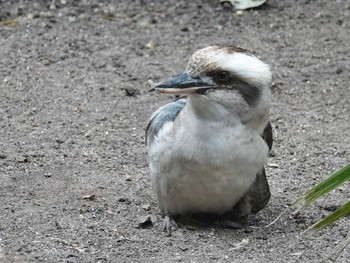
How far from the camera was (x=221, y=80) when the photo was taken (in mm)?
5777

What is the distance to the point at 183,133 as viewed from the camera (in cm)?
586

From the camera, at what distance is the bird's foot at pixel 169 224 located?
6028 millimetres

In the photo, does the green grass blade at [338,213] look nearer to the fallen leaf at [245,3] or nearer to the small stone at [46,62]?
the small stone at [46,62]

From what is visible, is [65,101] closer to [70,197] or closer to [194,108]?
[70,197]

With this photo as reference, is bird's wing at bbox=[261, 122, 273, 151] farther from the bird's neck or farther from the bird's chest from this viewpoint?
the bird's neck

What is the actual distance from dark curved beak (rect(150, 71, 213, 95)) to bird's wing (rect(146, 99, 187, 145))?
535 millimetres

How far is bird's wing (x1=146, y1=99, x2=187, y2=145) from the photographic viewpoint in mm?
6238

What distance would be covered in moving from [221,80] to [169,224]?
1.01 metres

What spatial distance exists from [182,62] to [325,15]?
1864 millimetres

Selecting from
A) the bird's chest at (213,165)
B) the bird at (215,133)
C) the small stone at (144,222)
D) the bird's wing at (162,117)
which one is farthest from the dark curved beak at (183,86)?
the small stone at (144,222)

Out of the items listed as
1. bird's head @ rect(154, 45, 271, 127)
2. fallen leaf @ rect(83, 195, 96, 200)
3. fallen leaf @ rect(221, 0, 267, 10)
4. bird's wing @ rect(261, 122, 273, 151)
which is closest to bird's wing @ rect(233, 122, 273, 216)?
bird's wing @ rect(261, 122, 273, 151)

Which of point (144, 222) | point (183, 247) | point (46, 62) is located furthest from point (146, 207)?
point (46, 62)

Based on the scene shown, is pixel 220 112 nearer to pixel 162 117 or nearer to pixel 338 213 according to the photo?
pixel 162 117

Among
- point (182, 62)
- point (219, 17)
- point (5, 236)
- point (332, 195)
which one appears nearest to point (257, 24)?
point (219, 17)
